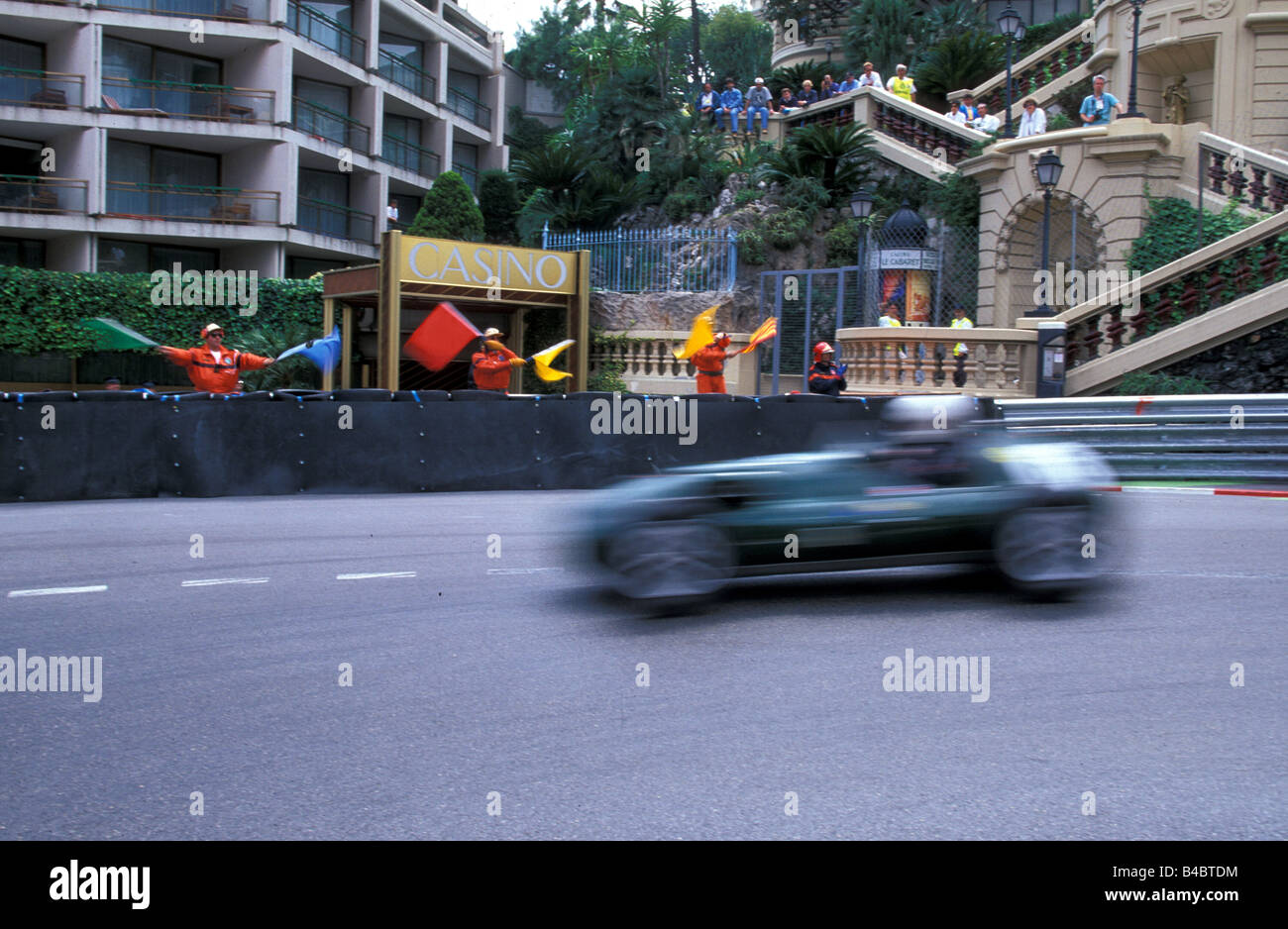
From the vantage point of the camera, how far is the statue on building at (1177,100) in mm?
28812

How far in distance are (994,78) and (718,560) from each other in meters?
30.6

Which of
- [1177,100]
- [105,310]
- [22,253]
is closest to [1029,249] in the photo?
[1177,100]

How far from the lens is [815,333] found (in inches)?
931

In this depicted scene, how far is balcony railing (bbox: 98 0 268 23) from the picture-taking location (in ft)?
115

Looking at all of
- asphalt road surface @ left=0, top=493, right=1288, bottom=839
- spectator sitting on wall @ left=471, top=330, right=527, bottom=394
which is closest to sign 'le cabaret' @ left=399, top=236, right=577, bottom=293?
spectator sitting on wall @ left=471, top=330, right=527, bottom=394

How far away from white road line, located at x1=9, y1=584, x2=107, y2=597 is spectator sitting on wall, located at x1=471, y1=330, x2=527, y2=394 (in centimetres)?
935

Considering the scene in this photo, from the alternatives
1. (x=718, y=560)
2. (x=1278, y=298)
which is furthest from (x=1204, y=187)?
(x=718, y=560)

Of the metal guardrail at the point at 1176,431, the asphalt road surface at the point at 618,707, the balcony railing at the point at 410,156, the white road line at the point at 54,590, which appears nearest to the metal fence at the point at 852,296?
the metal guardrail at the point at 1176,431

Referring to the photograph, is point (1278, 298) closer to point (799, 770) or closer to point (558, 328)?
point (558, 328)

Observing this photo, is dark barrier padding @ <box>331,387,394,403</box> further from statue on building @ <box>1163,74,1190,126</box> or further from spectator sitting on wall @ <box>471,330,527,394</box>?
statue on building @ <box>1163,74,1190,126</box>

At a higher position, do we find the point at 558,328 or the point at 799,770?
the point at 558,328

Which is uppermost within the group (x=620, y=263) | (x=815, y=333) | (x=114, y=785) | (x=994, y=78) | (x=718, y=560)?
(x=994, y=78)
